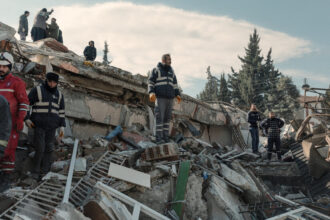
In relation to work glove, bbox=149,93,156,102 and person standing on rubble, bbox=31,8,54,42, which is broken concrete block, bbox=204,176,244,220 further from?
person standing on rubble, bbox=31,8,54,42

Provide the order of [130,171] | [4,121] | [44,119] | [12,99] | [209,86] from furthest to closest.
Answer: [209,86] < [44,119] < [130,171] < [12,99] < [4,121]

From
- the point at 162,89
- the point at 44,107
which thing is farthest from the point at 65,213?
the point at 162,89

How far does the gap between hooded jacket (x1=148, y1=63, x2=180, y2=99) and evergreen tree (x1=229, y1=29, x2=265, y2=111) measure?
2896 cm

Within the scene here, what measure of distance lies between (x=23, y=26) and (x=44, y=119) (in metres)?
7.75

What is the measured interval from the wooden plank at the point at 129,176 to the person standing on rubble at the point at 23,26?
8628 mm

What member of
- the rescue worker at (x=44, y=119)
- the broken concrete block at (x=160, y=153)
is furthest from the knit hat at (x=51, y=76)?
the broken concrete block at (x=160, y=153)

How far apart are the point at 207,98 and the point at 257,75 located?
10506 millimetres

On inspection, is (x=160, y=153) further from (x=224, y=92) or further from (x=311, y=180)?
(x=224, y=92)

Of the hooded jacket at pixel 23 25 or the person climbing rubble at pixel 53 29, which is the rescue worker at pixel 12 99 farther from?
the hooded jacket at pixel 23 25

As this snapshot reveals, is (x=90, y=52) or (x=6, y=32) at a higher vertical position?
(x=90, y=52)

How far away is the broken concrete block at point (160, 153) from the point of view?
452 cm

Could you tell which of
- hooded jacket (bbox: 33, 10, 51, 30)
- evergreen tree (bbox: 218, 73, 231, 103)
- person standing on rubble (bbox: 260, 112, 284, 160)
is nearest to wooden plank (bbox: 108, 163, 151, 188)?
person standing on rubble (bbox: 260, 112, 284, 160)

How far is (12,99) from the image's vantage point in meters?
3.69

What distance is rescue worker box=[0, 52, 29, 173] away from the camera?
3.64 meters
